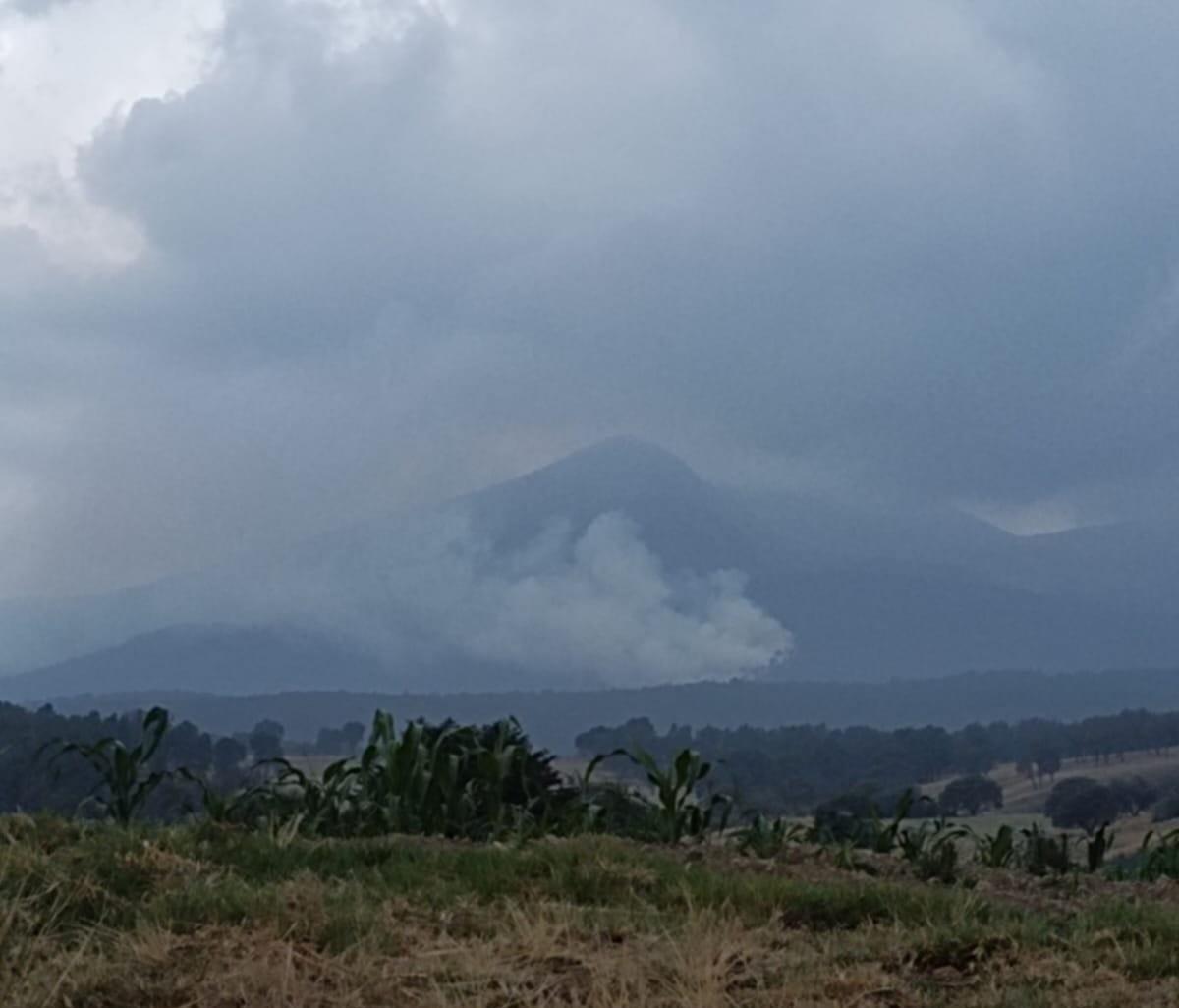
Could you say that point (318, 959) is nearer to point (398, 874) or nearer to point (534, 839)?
point (398, 874)

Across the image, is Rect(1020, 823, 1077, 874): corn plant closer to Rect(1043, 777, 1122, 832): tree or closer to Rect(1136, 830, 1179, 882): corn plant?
Rect(1136, 830, 1179, 882): corn plant

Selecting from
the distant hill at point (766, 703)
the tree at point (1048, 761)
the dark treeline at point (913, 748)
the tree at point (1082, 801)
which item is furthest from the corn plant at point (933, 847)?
the distant hill at point (766, 703)

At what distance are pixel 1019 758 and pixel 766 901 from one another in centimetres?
3014

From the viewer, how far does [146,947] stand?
516 cm

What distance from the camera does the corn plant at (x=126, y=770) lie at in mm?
9328

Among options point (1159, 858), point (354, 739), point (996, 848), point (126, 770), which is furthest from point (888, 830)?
point (354, 739)

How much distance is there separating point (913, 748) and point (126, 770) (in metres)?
30.0

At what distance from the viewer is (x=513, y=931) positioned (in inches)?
216

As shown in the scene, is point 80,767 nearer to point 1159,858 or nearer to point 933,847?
point 933,847

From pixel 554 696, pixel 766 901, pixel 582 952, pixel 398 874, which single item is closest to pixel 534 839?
pixel 398 874

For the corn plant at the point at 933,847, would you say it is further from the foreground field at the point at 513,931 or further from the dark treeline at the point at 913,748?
the dark treeline at the point at 913,748

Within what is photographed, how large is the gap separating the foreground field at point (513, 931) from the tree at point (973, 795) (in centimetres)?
1165

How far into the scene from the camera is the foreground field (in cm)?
475

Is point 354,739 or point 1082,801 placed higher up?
point 354,739
